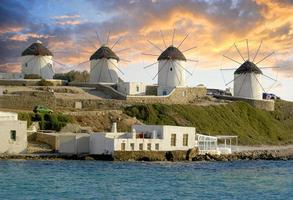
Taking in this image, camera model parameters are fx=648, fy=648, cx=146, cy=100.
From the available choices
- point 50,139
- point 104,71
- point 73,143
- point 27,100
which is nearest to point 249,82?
point 104,71

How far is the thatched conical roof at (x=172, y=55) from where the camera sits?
261 feet

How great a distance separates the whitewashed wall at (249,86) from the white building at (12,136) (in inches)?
1798

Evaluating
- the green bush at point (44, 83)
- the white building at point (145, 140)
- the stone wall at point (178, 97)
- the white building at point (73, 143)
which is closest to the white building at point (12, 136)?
the white building at point (73, 143)

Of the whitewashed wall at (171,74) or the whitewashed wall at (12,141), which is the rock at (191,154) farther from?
the whitewashed wall at (171,74)

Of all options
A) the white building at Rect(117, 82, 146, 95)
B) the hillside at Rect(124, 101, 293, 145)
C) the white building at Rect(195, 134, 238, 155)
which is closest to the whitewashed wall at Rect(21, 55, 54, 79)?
the white building at Rect(117, 82, 146, 95)

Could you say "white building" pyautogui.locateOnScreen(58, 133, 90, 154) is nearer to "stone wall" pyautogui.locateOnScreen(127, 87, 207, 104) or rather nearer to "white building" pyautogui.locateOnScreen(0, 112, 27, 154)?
"white building" pyautogui.locateOnScreen(0, 112, 27, 154)

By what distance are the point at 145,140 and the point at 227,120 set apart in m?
→ 27.2

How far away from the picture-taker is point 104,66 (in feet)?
266

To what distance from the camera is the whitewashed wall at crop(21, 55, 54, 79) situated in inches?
3142

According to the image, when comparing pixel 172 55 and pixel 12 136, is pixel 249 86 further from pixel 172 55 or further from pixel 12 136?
pixel 12 136

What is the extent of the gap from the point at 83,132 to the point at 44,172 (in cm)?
1568

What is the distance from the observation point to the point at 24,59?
264 ft

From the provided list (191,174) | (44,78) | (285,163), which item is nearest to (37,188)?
(191,174)

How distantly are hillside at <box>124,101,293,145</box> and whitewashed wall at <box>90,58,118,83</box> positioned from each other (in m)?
13.7
